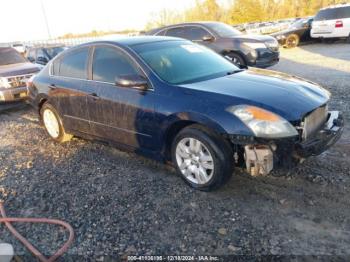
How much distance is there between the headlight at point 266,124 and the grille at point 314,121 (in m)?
0.18

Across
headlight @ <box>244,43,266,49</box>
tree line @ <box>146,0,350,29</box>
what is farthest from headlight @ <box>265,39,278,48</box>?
tree line @ <box>146,0,350,29</box>

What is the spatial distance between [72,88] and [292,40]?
15969 mm

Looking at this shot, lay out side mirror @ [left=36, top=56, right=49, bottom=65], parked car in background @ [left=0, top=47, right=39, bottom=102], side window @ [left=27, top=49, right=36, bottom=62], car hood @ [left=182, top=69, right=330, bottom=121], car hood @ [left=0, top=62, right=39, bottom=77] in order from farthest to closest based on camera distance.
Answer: side window @ [left=27, top=49, right=36, bottom=62] → side mirror @ [left=36, top=56, right=49, bottom=65] → car hood @ [left=0, top=62, right=39, bottom=77] → parked car in background @ [left=0, top=47, right=39, bottom=102] → car hood @ [left=182, top=69, right=330, bottom=121]

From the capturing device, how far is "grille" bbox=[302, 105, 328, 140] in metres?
3.30

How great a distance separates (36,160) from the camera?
5090mm

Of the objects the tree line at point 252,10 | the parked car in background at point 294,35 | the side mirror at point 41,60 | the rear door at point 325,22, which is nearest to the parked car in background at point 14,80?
the side mirror at point 41,60

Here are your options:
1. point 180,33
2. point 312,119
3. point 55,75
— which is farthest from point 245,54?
point 312,119

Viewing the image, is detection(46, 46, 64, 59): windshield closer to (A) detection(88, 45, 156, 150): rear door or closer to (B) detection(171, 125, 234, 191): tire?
(A) detection(88, 45, 156, 150): rear door

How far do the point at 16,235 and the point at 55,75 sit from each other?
2843 millimetres

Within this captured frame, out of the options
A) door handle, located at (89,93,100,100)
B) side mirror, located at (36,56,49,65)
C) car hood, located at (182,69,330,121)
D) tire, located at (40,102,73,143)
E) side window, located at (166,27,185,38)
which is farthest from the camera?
side mirror, located at (36,56,49,65)

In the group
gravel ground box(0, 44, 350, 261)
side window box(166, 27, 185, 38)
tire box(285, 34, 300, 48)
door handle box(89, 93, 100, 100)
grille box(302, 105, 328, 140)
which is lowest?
tire box(285, 34, 300, 48)

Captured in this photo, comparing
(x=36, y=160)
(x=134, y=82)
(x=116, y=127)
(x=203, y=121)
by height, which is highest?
(x=134, y=82)

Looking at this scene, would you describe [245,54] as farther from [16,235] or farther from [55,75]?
[16,235]

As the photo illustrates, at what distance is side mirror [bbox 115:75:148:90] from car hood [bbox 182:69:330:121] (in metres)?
0.51
